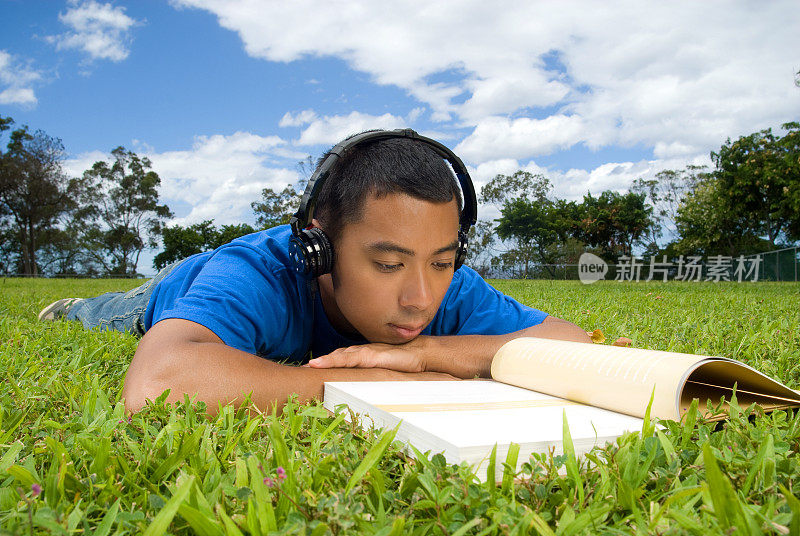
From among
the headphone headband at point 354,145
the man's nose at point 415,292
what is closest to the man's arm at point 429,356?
the man's nose at point 415,292

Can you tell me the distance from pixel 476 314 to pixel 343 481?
185 centimetres

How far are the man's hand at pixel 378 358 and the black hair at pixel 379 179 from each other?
19.6 inches

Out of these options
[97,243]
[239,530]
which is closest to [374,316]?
[239,530]

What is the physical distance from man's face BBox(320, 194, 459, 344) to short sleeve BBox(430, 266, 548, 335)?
0.65 meters

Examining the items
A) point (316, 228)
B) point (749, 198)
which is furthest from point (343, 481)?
point (749, 198)

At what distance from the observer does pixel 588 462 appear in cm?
125

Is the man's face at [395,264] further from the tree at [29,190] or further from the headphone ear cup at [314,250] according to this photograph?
the tree at [29,190]

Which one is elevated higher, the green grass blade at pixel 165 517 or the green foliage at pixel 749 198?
the green foliage at pixel 749 198

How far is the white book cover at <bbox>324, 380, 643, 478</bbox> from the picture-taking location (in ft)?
3.93

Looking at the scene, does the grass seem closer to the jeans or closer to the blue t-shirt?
the blue t-shirt

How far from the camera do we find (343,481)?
119cm

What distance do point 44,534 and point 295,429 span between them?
649mm

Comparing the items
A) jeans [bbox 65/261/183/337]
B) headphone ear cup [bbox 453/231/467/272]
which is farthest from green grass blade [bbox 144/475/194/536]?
jeans [bbox 65/261/183/337]

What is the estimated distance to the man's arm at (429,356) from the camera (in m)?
2.14
